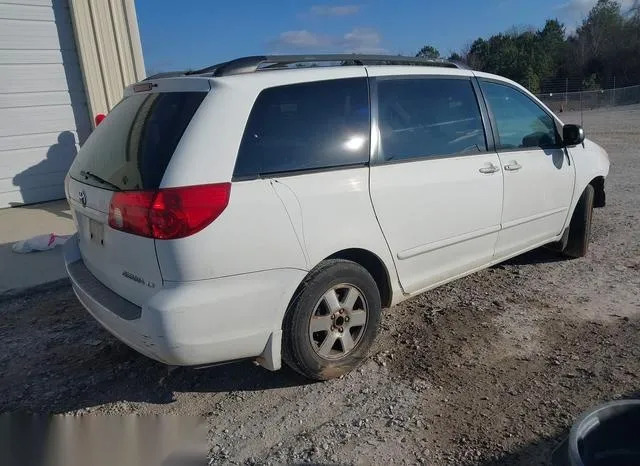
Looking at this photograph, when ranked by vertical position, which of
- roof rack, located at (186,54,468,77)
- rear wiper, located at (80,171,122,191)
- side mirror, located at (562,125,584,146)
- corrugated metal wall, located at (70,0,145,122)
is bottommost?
side mirror, located at (562,125,584,146)

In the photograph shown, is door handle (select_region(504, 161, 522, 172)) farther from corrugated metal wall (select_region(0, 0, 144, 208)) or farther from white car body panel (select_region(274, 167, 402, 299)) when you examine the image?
corrugated metal wall (select_region(0, 0, 144, 208))

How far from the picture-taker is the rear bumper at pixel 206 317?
2.54 m

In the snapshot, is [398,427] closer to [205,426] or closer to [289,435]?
[289,435]

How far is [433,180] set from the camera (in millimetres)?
3539

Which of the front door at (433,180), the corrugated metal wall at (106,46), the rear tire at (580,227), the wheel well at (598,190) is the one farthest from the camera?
the corrugated metal wall at (106,46)

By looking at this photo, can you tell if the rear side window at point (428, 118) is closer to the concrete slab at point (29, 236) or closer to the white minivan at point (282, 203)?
the white minivan at point (282, 203)

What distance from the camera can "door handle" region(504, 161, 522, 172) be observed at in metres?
4.07

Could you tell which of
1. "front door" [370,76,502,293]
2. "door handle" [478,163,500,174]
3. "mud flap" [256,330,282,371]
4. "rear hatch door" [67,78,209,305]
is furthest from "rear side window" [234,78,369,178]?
"door handle" [478,163,500,174]

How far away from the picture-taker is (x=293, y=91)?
3002 millimetres

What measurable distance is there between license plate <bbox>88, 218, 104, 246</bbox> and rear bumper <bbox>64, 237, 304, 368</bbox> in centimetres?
31

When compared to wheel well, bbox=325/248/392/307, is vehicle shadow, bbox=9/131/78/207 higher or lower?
higher

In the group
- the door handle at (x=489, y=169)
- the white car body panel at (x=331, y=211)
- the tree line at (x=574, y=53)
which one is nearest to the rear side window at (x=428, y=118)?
the door handle at (x=489, y=169)

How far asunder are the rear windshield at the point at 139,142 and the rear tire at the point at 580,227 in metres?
3.82

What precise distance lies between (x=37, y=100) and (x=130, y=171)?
246 inches
